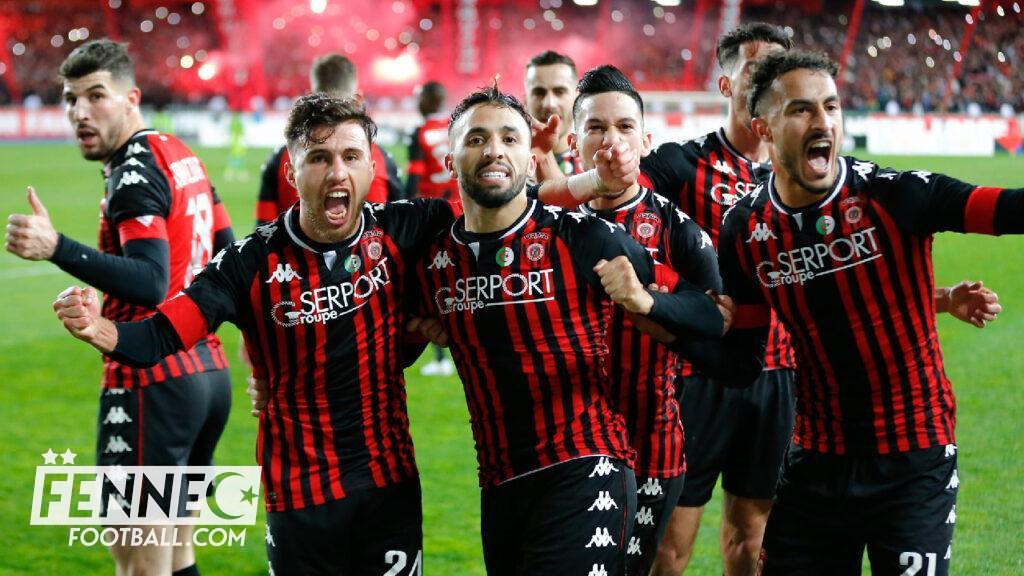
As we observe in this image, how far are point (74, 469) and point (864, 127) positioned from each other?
1047 inches

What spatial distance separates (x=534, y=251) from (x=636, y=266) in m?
0.35

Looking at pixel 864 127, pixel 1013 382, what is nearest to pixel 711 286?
pixel 1013 382

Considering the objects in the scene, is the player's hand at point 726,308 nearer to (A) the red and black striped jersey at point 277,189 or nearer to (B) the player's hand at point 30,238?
(B) the player's hand at point 30,238

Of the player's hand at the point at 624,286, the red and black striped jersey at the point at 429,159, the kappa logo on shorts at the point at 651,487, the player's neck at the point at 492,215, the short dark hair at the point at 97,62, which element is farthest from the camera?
the red and black striped jersey at the point at 429,159

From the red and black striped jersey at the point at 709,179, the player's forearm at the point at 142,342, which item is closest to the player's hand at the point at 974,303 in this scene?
the red and black striped jersey at the point at 709,179

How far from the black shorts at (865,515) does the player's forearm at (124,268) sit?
2.46 meters

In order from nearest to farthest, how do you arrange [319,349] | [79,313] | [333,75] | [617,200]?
[79,313]
[319,349]
[617,200]
[333,75]

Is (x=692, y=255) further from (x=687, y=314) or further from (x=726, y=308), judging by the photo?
(x=687, y=314)

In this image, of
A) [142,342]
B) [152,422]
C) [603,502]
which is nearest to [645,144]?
[603,502]

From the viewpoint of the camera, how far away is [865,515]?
12.4 ft

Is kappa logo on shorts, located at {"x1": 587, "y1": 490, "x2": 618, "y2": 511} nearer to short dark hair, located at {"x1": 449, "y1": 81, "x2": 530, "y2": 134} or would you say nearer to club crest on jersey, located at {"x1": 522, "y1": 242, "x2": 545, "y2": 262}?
club crest on jersey, located at {"x1": 522, "y1": 242, "x2": 545, "y2": 262}

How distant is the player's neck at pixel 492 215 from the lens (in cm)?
389

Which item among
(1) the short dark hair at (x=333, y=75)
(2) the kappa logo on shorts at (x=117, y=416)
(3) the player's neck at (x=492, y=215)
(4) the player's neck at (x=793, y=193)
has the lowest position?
(2) the kappa logo on shorts at (x=117, y=416)

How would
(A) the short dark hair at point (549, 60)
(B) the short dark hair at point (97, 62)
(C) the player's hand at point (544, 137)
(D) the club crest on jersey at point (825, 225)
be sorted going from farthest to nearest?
(A) the short dark hair at point (549, 60), (B) the short dark hair at point (97, 62), (C) the player's hand at point (544, 137), (D) the club crest on jersey at point (825, 225)
